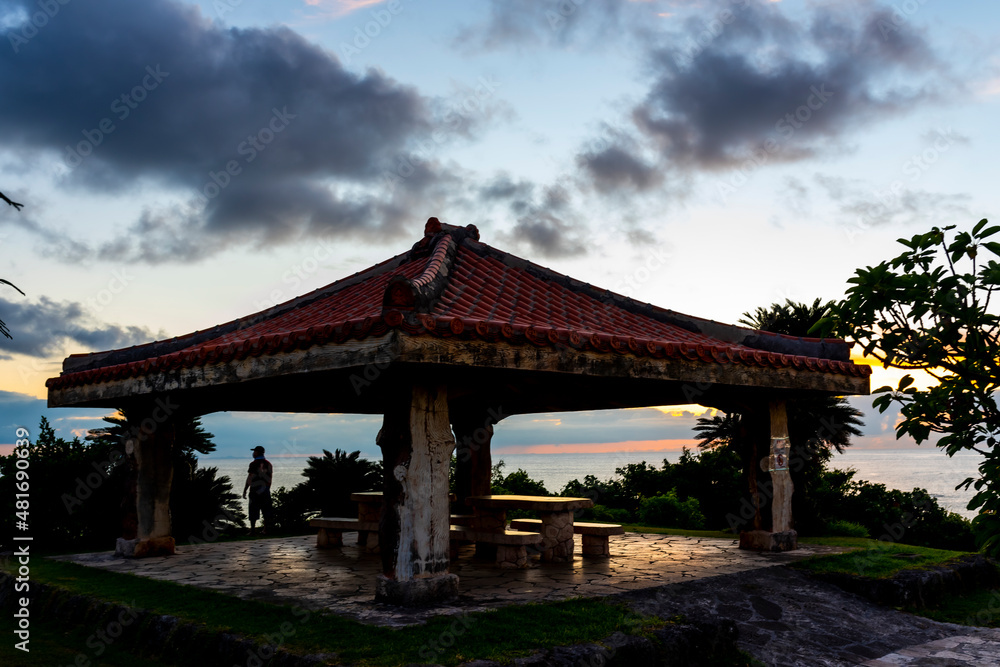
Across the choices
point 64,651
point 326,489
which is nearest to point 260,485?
point 326,489

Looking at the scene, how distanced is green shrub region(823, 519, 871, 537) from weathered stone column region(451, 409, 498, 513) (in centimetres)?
654

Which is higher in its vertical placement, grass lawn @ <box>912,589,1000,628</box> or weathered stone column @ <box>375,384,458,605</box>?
weathered stone column @ <box>375,384,458,605</box>

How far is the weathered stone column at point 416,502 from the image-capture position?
710 cm

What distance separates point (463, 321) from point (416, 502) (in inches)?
69.0

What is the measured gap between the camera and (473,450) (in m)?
12.8

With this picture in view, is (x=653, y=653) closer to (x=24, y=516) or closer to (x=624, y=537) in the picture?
(x=624, y=537)

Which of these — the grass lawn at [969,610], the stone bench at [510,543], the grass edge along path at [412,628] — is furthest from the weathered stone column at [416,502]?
the grass lawn at [969,610]

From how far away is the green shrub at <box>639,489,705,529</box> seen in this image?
15.9 metres

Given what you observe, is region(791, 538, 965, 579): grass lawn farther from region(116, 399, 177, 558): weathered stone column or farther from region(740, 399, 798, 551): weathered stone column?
region(116, 399, 177, 558): weathered stone column

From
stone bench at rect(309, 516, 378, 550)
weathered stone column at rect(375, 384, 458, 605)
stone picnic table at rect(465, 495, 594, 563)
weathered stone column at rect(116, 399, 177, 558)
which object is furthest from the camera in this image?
stone bench at rect(309, 516, 378, 550)

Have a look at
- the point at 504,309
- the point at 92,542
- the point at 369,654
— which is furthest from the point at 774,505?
the point at 92,542

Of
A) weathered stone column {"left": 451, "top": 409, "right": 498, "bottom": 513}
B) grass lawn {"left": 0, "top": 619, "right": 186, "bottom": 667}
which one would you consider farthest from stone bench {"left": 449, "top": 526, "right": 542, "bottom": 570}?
grass lawn {"left": 0, "top": 619, "right": 186, "bottom": 667}

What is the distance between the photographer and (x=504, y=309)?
316 inches

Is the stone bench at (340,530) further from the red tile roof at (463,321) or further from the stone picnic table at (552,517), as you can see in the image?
the red tile roof at (463,321)
